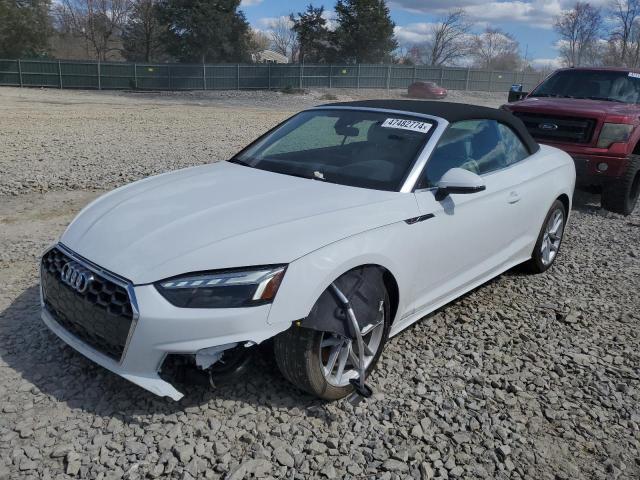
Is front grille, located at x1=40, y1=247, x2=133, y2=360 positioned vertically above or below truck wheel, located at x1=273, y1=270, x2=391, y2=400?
above

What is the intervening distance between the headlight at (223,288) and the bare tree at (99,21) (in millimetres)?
59825

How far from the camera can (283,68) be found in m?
37.6

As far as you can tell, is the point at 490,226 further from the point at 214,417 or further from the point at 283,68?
the point at 283,68

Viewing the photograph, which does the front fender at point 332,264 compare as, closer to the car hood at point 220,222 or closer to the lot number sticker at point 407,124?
the car hood at point 220,222

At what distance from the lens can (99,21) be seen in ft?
191

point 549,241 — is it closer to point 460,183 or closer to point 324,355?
point 460,183

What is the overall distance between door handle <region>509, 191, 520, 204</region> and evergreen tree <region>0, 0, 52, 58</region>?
40891 mm

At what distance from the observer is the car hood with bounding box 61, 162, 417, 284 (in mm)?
2701

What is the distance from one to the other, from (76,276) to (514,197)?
3.09m

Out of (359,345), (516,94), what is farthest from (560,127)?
(359,345)

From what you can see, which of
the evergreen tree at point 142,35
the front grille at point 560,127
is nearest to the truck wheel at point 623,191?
the front grille at point 560,127

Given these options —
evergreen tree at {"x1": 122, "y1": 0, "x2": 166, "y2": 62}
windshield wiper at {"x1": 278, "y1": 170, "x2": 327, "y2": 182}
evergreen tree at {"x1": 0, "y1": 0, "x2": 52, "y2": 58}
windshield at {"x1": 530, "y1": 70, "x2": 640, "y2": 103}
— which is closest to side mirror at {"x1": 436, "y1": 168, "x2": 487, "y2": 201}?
windshield wiper at {"x1": 278, "y1": 170, "x2": 327, "y2": 182}

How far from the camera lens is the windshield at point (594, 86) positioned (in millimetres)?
8109

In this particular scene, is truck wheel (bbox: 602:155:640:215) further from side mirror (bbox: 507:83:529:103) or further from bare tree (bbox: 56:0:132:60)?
bare tree (bbox: 56:0:132:60)
